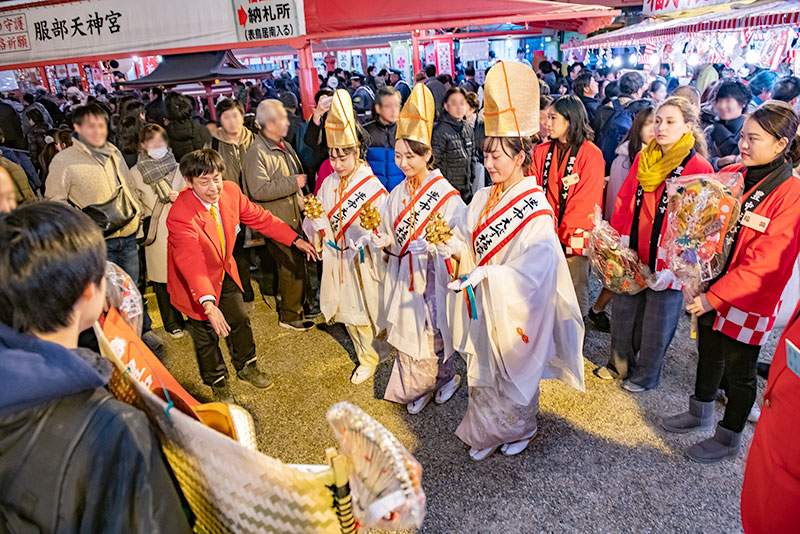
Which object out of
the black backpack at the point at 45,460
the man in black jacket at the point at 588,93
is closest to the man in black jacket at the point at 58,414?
the black backpack at the point at 45,460

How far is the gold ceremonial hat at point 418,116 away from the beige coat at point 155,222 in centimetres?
200

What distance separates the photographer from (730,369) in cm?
259

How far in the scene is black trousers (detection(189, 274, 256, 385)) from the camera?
3246 mm

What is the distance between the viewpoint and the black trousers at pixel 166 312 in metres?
4.38

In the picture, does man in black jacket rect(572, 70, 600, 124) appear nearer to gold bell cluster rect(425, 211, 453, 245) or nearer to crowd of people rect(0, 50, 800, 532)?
crowd of people rect(0, 50, 800, 532)

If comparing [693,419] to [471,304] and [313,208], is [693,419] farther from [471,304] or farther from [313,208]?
[313,208]

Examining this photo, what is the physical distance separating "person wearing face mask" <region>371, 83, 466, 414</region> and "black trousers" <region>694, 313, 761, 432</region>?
137 centimetres

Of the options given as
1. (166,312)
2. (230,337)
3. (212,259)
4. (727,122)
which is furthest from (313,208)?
(727,122)

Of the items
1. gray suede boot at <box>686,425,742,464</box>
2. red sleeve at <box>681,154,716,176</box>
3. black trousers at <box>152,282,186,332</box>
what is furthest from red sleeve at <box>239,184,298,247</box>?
gray suede boot at <box>686,425,742,464</box>

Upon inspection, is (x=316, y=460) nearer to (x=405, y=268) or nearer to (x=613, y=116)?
(x=405, y=268)

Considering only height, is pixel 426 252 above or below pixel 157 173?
below

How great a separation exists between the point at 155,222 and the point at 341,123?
6.06 ft

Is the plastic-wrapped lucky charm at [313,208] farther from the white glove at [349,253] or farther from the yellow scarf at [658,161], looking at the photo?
the yellow scarf at [658,161]

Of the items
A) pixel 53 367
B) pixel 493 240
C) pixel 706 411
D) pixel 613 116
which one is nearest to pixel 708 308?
pixel 706 411
